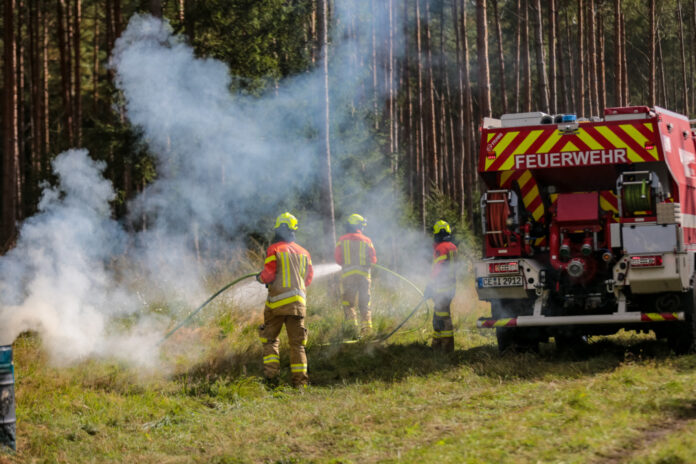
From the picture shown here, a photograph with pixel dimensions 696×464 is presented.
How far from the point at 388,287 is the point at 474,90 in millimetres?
33394

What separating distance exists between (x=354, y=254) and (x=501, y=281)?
10.9 ft

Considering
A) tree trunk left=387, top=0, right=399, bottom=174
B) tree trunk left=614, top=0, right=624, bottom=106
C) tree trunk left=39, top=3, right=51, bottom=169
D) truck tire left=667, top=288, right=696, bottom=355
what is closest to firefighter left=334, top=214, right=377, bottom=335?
truck tire left=667, top=288, right=696, bottom=355

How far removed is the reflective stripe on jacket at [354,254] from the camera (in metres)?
12.8

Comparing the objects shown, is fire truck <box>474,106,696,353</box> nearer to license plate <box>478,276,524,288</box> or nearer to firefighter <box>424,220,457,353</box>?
license plate <box>478,276,524,288</box>

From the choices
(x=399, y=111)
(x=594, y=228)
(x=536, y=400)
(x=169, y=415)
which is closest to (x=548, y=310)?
(x=594, y=228)

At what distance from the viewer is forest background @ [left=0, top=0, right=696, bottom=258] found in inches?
675

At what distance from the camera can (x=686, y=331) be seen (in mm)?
9742

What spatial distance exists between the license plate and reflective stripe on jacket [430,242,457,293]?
3.07 ft

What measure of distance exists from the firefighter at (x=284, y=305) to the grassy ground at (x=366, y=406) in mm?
320

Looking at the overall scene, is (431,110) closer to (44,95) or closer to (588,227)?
(44,95)

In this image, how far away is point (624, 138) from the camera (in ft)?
32.4

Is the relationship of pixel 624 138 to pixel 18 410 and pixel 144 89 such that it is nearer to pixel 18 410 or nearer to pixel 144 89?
pixel 18 410

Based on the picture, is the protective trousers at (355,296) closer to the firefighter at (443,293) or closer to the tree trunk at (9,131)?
the firefighter at (443,293)

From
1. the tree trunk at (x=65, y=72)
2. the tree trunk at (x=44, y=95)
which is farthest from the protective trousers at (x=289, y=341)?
the tree trunk at (x=65, y=72)
